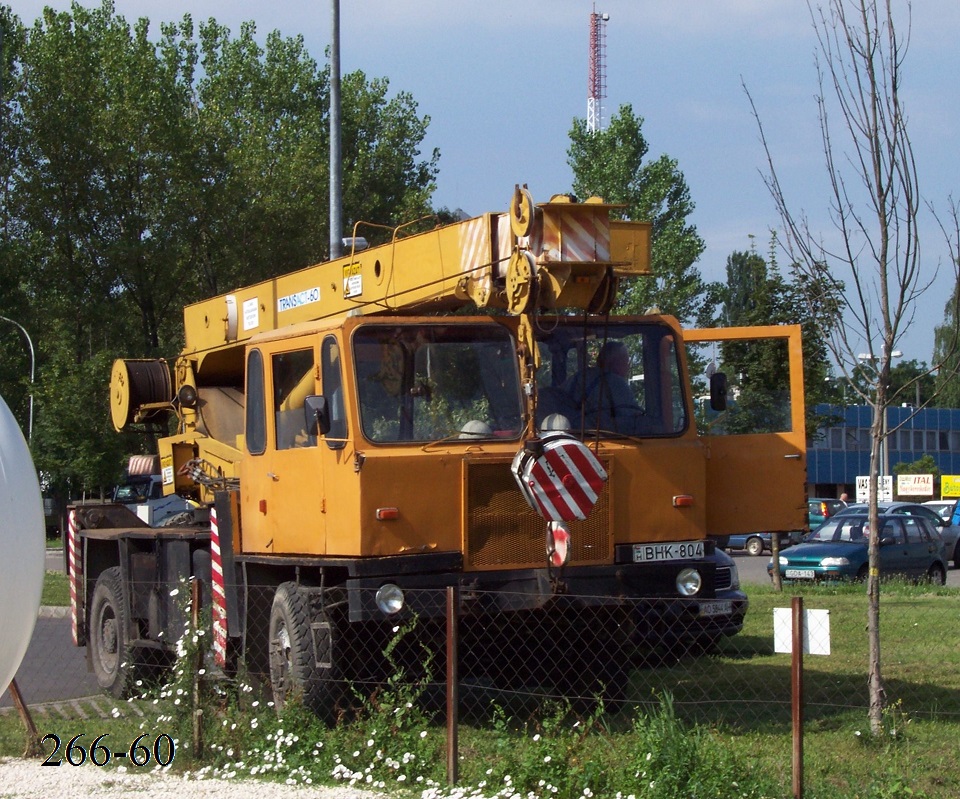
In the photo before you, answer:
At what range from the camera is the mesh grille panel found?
8.37 metres

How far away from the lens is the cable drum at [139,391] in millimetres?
13164

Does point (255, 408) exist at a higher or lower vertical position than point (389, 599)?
higher

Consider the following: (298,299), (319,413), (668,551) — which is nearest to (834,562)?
(298,299)

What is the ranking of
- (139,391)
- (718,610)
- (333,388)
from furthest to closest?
(139,391)
(718,610)
(333,388)

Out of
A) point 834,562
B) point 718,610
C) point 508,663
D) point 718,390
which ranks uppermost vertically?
point 718,390

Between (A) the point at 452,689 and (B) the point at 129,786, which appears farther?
(B) the point at 129,786

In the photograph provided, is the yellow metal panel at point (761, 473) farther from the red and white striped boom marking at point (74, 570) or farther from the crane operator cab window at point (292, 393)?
the red and white striped boom marking at point (74, 570)

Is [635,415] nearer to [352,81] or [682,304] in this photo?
[682,304]

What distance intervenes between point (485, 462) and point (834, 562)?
1501 cm

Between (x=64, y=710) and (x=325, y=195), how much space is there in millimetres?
23066

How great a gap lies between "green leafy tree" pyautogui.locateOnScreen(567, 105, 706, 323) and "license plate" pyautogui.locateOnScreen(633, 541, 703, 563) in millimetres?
19941

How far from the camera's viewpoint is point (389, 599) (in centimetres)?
812

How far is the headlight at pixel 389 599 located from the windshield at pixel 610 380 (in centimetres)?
148

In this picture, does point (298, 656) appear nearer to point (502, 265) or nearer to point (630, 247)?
point (502, 265)
